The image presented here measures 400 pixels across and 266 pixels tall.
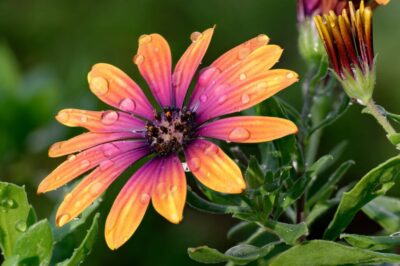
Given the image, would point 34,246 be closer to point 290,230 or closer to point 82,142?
point 82,142

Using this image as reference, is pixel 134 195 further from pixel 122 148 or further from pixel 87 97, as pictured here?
pixel 87 97

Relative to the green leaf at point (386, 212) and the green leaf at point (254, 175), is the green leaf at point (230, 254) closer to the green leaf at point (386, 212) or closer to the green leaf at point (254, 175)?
the green leaf at point (254, 175)

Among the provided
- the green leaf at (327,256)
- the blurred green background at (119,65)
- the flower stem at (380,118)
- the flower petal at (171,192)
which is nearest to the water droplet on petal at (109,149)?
the flower petal at (171,192)

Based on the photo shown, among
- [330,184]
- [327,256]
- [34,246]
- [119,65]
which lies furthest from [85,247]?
[119,65]

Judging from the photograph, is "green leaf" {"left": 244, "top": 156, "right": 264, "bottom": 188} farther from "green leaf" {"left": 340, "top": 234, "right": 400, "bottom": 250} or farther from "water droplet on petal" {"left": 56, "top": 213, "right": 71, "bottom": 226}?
"water droplet on petal" {"left": 56, "top": 213, "right": 71, "bottom": 226}

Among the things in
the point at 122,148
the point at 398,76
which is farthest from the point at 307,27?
the point at 398,76

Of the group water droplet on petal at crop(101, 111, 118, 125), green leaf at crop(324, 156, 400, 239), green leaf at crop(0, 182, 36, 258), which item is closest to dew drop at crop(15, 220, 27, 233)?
green leaf at crop(0, 182, 36, 258)
